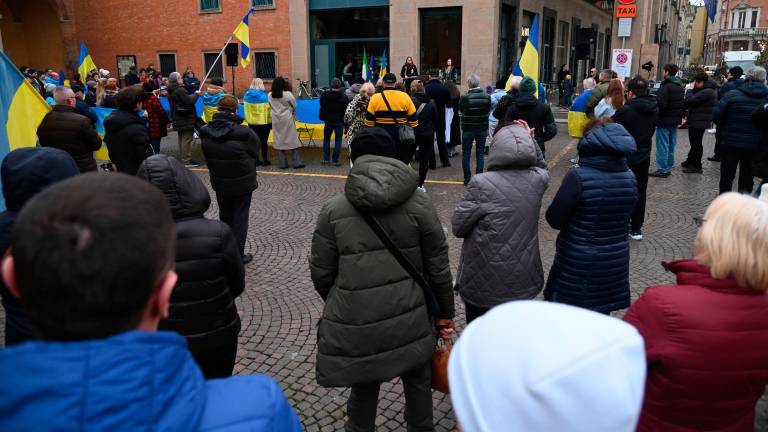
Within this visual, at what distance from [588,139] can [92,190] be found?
10.8ft

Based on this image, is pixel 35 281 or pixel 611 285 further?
pixel 611 285

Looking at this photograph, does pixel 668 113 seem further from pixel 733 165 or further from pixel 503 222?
pixel 503 222

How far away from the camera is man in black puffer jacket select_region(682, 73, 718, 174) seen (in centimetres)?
1059

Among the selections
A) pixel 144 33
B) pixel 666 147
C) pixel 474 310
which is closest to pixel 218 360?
pixel 474 310

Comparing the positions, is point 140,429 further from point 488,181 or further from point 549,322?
point 488,181

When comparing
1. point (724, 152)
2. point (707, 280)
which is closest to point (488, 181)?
point (707, 280)

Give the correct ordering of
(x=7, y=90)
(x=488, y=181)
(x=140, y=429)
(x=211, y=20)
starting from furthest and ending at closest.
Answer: (x=211, y=20), (x=7, y=90), (x=488, y=181), (x=140, y=429)

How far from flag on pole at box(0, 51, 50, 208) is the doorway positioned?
58.5 ft

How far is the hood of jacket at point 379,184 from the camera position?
253cm


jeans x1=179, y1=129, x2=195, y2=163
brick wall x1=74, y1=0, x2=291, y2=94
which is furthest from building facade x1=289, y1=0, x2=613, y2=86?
jeans x1=179, y1=129, x2=195, y2=163

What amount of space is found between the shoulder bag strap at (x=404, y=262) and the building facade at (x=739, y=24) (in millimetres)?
96371

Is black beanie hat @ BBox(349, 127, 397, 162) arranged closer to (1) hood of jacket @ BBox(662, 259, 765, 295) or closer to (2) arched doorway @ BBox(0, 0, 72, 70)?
(1) hood of jacket @ BBox(662, 259, 765, 295)

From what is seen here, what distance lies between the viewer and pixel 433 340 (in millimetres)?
2852

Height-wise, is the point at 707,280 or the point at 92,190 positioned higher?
the point at 92,190
